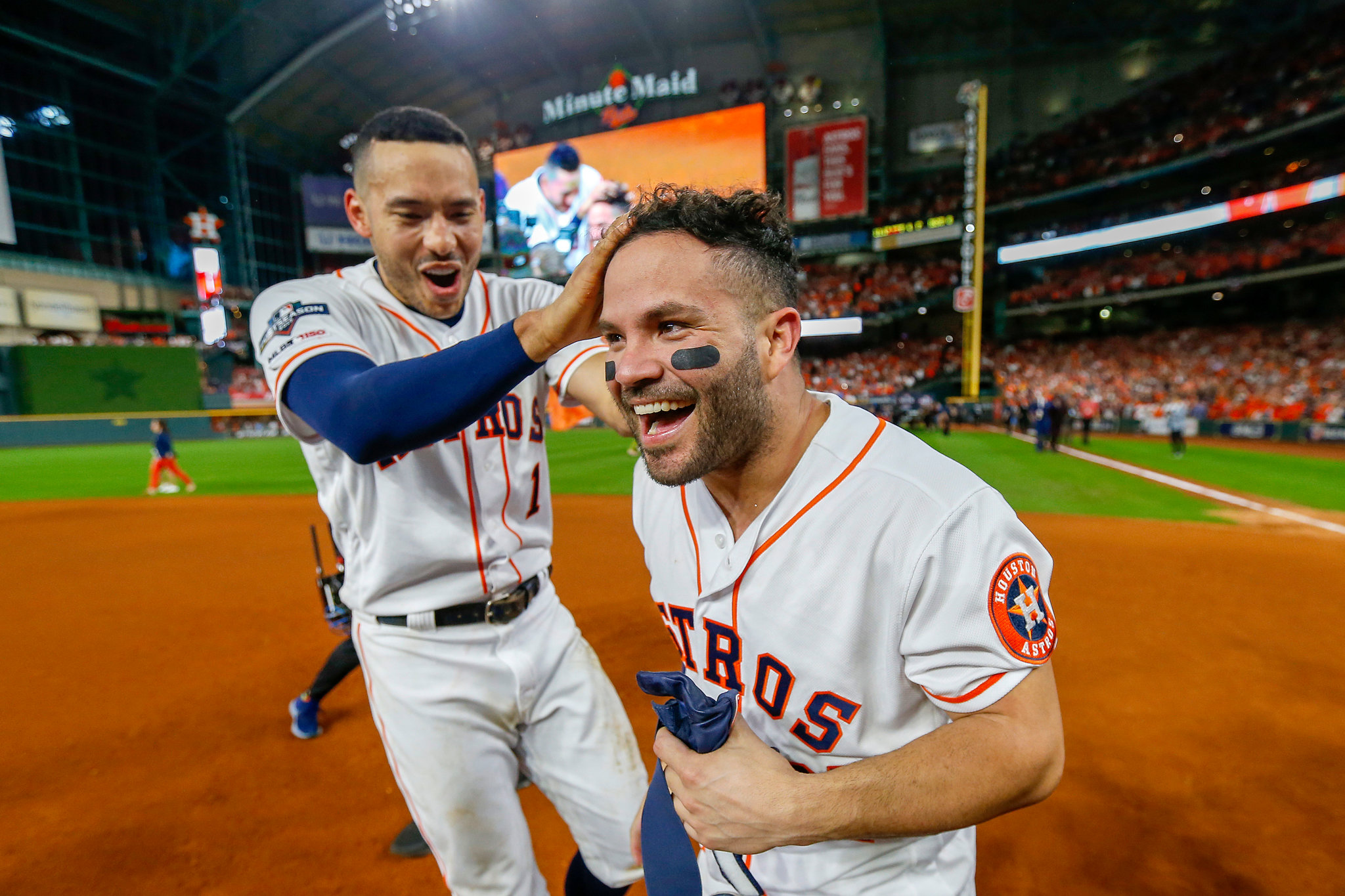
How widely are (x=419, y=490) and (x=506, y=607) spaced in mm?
492

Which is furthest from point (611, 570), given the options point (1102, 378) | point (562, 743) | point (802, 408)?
point (1102, 378)

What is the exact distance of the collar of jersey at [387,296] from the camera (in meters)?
1.99

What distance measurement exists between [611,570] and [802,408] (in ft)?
17.2

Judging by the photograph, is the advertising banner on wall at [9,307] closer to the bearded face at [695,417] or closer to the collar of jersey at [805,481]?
the bearded face at [695,417]

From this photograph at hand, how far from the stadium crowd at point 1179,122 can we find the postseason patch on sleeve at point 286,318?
100ft

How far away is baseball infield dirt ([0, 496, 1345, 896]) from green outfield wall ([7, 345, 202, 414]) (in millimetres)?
28865

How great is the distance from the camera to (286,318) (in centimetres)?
162

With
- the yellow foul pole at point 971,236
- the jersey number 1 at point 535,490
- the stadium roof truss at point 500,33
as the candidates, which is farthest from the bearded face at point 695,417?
the stadium roof truss at point 500,33

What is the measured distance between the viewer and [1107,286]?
82.8 feet

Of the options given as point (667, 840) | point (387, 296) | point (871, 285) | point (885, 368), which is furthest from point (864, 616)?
point (871, 285)

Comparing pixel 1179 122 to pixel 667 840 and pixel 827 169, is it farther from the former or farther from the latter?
pixel 667 840

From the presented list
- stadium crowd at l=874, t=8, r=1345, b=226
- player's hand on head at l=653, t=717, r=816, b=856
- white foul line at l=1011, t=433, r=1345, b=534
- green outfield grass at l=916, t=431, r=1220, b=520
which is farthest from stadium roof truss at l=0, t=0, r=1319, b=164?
player's hand on head at l=653, t=717, r=816, b=856

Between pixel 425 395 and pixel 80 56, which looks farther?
pixel 80 56

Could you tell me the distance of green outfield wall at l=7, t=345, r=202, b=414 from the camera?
26359mm
